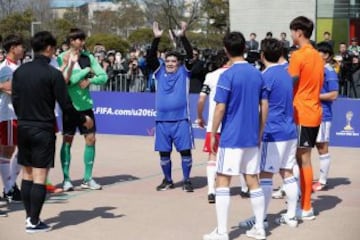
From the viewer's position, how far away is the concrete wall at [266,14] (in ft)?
95.1

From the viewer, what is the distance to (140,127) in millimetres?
→ 14766

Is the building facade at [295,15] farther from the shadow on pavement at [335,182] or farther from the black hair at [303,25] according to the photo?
the black hair at [303,25]

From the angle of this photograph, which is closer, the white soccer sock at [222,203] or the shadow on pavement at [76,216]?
the white soccer sock at [222,203]

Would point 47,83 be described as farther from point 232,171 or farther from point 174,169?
point 174,169

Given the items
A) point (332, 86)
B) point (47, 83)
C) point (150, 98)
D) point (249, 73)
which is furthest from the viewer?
point (150, 98)

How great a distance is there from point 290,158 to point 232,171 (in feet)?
3.25

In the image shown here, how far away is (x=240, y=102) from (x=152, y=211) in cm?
207

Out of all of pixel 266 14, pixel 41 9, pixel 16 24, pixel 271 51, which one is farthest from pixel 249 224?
pixel 41 9

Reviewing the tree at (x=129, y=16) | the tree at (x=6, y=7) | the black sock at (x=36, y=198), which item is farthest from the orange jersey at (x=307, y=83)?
the tree at (x=129, y=16)

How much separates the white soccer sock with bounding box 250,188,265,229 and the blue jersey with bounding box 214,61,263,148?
0.47m

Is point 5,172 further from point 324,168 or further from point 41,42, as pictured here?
point 324,168

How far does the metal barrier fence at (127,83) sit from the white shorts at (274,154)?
11265 millimetres

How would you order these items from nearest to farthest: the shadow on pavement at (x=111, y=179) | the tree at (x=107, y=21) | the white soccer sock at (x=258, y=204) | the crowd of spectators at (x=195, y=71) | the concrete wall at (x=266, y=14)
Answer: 1. the white soccer sock at (x=258, y=204)
2. the shadow on pavement at (x=111, y=179)
3. the crowd of spectators at (x=195, y=71)
4. the concrete wall at (x=266, y=14)
5. the tree at (x=107, y=21)

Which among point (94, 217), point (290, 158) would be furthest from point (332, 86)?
point (94, 217)
